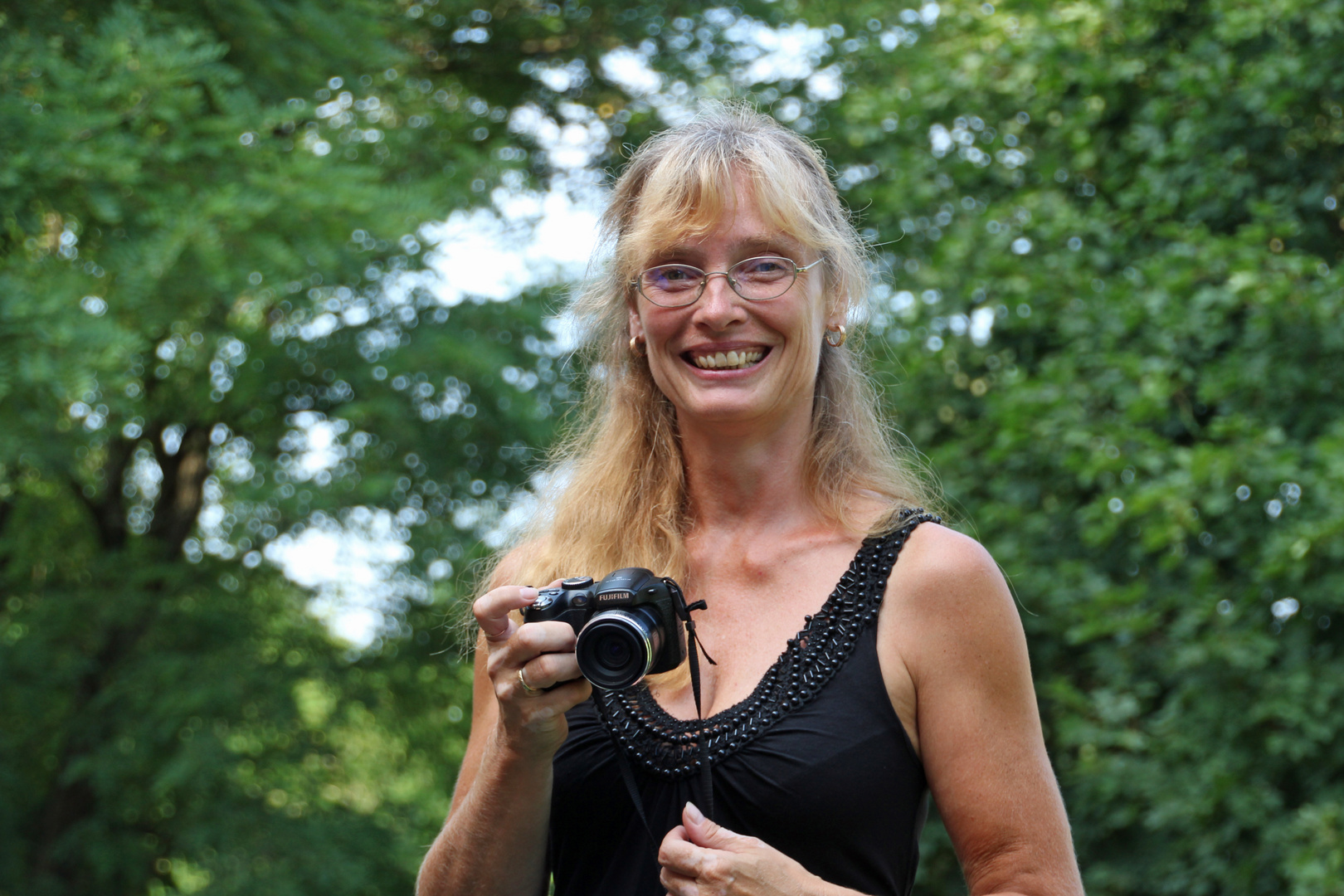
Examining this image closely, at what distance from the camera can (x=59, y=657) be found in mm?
6602

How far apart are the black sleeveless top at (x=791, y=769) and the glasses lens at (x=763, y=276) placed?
358mm

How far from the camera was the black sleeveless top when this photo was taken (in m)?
1.51

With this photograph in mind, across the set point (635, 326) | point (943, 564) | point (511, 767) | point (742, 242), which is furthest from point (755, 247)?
point (511, 767)

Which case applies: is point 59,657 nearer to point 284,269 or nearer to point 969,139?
point 284,269

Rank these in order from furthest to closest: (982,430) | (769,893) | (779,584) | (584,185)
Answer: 1. (584,185)
2. (982,430)
3. (779,584)
4. (769,893)

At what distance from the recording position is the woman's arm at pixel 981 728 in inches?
58.9

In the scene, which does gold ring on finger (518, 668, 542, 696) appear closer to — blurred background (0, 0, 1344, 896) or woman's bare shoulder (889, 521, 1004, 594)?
woman's bare shoulder (889, 521, 1004, 594)

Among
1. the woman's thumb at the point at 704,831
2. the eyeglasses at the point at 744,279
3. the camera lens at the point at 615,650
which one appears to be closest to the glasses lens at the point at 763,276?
the eyeglasses at the point at 744,279

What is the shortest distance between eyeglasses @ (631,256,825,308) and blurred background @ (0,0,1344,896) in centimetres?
96

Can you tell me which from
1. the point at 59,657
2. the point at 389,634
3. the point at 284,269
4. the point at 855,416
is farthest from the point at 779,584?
the point at 59,657

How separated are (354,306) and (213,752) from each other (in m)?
2.19

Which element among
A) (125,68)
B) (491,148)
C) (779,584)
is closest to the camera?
(779,584)

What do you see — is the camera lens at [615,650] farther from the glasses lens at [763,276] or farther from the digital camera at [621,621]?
the glasses lens at [763,276]

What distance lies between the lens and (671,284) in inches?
68.4
